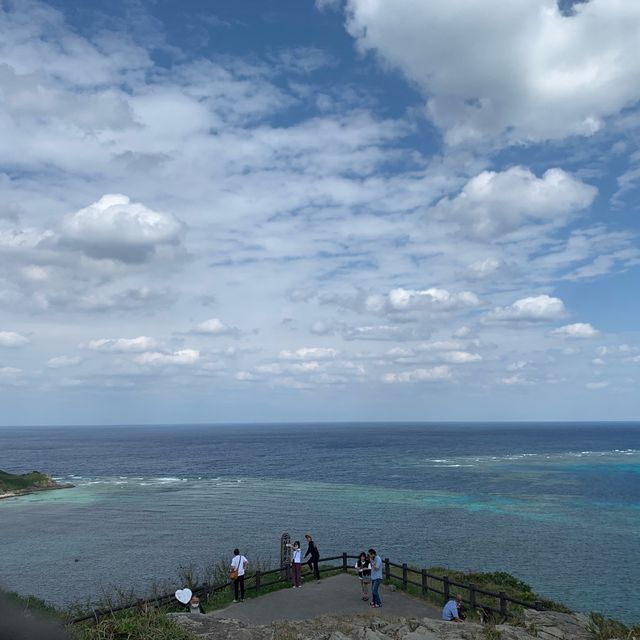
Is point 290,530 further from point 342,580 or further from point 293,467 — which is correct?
point 293,467

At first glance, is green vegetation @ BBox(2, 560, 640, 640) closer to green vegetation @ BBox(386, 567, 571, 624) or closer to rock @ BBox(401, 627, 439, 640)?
green vegetation @ BBox(386, 567, 571, 624)

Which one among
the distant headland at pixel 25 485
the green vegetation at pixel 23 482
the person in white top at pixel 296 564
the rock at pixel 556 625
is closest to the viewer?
the rock at pixel 556 625

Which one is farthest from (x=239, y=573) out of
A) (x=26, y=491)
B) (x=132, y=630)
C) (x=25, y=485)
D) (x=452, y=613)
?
(x=25, y=485)

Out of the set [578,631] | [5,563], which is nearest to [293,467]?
[5,563]

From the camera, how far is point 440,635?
12.6 metres

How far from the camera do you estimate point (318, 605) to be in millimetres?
17734

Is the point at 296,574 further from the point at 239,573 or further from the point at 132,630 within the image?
the point at 132,630

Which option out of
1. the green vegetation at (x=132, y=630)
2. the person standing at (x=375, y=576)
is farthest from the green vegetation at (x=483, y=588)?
the green vegetation at (x=132, y=630)

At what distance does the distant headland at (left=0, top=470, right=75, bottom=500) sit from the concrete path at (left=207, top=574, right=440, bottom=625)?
62.3 m

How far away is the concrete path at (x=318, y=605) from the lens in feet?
55.1

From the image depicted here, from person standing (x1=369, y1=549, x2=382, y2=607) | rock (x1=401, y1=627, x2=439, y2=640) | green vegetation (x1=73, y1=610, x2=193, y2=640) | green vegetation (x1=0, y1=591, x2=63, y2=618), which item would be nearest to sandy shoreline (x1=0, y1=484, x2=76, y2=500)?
green vegetation (x1=0, y1=591, x2=63, y2=618)

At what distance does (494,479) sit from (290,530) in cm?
4282

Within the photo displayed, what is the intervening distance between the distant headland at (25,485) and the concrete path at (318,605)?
6234 cm

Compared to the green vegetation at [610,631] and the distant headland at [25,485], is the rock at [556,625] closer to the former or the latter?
the green vegetation at [610,631]
